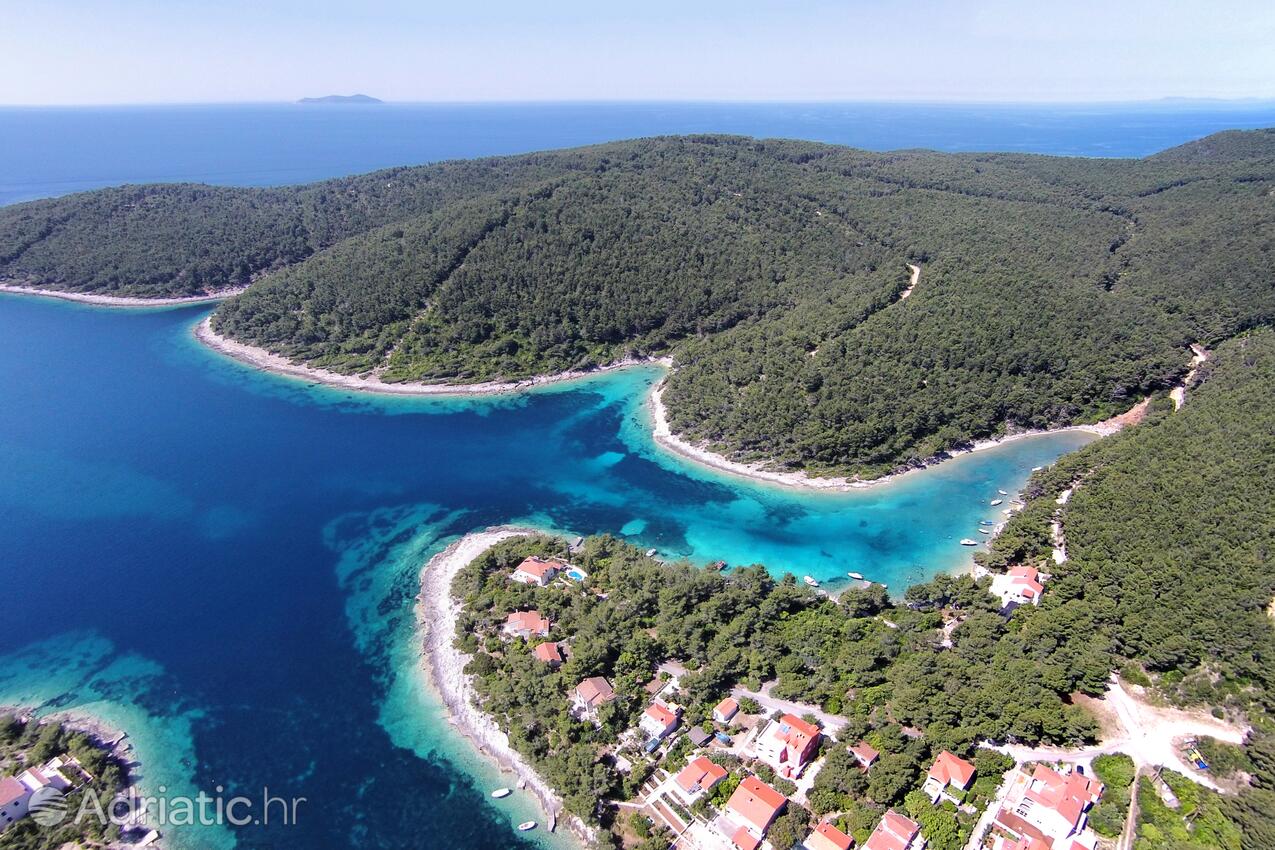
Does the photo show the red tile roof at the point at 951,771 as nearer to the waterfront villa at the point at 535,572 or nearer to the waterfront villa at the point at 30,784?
the waterfront villa at the point at 535,572

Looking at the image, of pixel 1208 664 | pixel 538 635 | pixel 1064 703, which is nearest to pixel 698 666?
pixel 538 635

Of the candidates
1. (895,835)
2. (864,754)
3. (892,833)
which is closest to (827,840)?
(892,833)

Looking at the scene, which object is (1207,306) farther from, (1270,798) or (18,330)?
(18,330)

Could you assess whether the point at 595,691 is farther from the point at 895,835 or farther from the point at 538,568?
the point at 895,835

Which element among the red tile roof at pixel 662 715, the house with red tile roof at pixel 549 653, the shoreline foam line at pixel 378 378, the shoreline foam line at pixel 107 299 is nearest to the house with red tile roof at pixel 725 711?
the red tile roof at pixel 662 715

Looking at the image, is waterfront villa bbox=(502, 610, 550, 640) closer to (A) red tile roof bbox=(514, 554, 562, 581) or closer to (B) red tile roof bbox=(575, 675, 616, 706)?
(A) red tile roof bbox=(514, 554, 562, 581)

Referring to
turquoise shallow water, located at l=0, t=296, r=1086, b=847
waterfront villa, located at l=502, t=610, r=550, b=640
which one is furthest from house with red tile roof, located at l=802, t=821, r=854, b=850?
waterfront villa, located at l=502, t=610, r=550, b=640

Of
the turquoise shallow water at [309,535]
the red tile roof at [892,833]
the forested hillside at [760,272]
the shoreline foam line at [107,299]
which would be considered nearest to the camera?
the red tile roof at [892,833]
